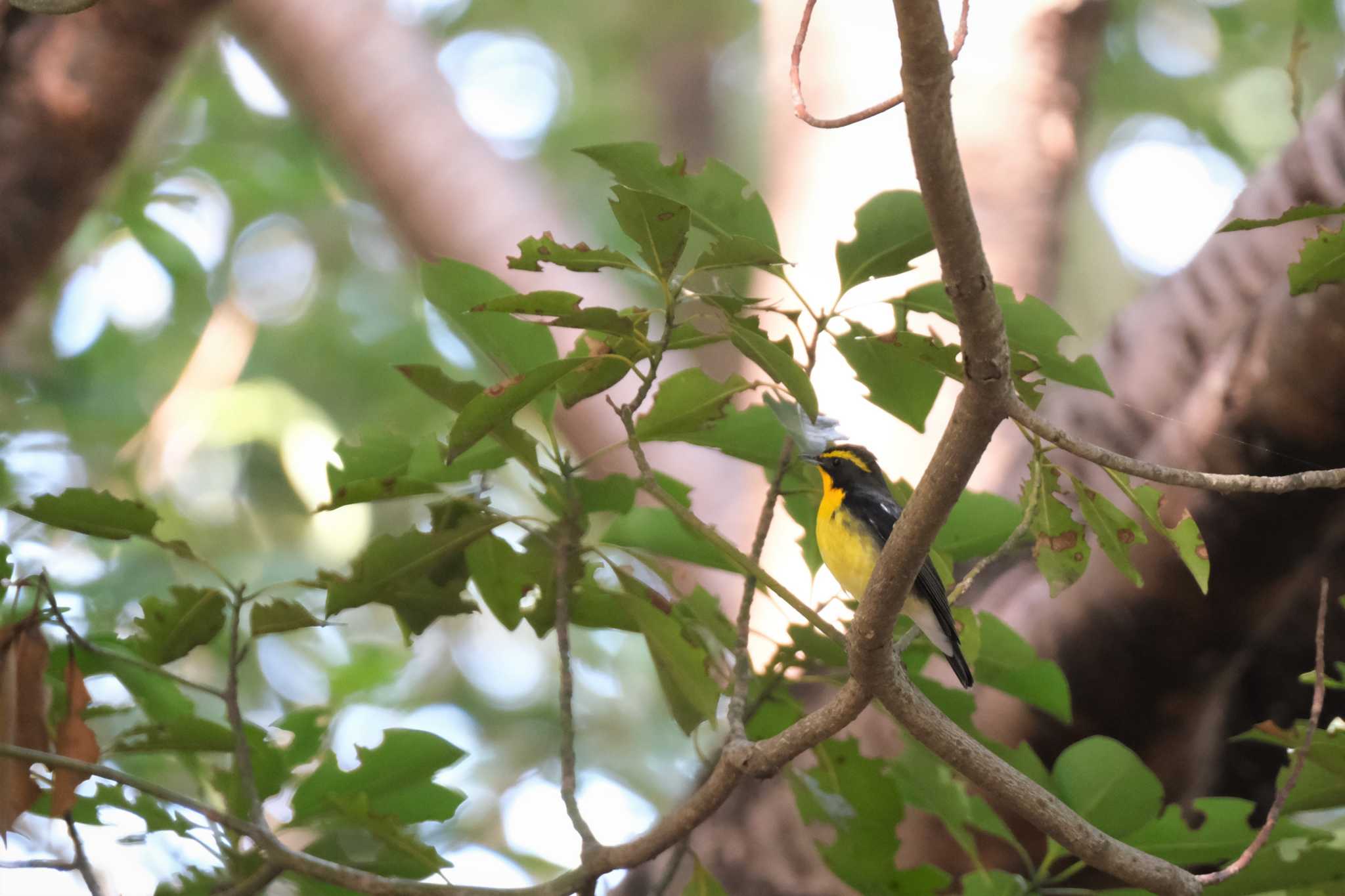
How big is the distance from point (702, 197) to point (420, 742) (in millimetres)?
946

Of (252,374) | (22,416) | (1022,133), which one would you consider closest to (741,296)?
(1022,133)

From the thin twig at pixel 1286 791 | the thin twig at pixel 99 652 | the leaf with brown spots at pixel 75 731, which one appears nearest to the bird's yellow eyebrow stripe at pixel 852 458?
the thin twig at pixel 1286 791

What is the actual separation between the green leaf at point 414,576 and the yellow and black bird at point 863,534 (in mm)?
665

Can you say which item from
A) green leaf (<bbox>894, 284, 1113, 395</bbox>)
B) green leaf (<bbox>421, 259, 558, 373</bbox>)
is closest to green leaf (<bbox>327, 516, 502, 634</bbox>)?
green leaf (<bbox>421, 259, 558, 373</bbox>)

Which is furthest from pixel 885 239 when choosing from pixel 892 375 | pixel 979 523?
pixel 979 523

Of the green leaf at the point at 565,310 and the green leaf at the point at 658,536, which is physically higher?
the green leaf at the point at 565,310

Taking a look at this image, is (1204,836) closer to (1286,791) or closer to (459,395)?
(1286,791)

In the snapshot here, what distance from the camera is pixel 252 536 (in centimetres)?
670

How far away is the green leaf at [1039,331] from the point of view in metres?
1.36

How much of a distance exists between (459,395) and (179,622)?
631mm

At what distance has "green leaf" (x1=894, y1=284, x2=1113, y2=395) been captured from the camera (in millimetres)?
1362

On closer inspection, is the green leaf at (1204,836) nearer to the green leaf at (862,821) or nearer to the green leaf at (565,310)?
the green leaf at (862,821)

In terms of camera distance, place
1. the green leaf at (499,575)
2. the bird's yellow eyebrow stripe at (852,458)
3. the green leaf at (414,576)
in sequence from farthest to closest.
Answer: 1. the bird's yellow eyebrow stripe at (852,458)
2. the green leaf at (499,575)
3. the green leaf at (414,576)

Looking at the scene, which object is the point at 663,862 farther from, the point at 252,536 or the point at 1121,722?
the point at 252,536
